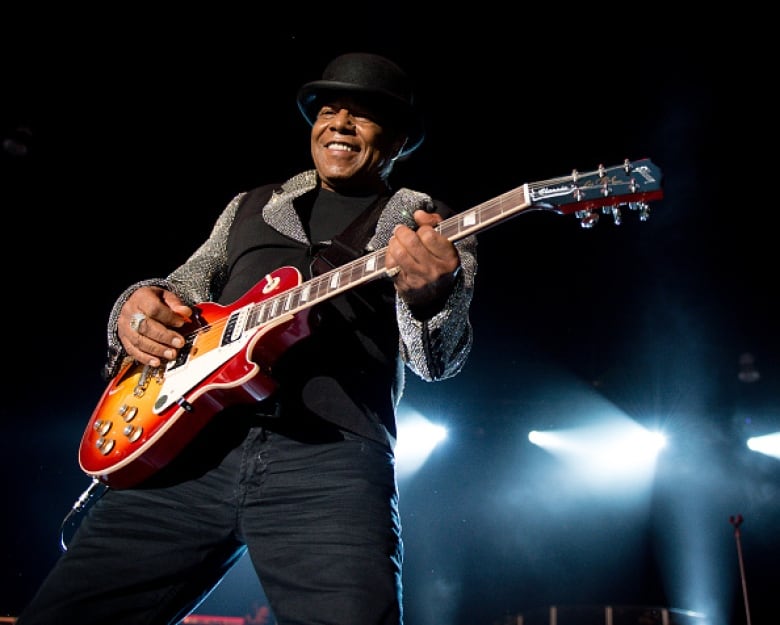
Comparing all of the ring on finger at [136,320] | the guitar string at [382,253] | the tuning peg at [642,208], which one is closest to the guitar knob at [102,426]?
the ring on finger at [136,320]

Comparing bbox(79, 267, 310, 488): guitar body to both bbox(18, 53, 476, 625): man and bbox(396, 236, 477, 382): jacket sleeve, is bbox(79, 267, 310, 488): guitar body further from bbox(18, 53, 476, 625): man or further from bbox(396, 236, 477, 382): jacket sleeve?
bbox(396, 236, 477, 382): jacket sleeve

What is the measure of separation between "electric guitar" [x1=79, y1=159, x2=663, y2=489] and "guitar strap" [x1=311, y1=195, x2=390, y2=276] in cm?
12

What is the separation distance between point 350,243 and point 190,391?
843mm

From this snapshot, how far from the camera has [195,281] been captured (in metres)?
2.75

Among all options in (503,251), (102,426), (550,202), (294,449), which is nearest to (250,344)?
(294,449)

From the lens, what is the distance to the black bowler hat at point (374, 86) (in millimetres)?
2854

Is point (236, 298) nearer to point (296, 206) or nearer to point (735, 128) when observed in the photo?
point (296, 206)

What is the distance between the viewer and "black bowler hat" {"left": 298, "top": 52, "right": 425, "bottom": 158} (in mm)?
2854

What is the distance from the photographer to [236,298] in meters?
2.57

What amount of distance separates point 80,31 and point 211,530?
5.29 m

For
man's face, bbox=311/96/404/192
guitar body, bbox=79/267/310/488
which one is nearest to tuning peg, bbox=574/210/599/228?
guitar body, bbox=79/267/310/488

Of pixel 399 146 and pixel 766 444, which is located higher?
pixel 766 444

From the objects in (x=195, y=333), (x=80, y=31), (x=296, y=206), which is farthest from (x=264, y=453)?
(x=80, y=31)

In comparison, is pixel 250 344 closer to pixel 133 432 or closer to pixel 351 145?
pixel 133 432
